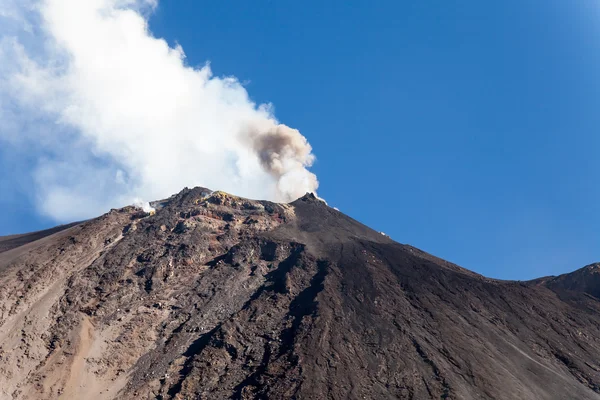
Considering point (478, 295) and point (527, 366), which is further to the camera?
point (478, 295)

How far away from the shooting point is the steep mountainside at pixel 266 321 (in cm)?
4538

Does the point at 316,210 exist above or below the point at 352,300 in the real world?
above

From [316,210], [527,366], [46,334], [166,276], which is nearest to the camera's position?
[527,366]

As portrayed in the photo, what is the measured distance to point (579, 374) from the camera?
163ft

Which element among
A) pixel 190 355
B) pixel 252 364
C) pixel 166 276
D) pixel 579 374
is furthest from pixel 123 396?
pixel 579 374

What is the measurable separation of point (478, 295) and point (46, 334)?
4977 cm

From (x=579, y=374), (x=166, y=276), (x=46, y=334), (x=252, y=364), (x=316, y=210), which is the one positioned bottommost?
(x=579, y=374)

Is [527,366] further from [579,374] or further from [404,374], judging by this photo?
[404,374]

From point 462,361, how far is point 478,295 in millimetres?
18462

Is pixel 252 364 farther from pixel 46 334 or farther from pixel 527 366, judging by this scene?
pixel 527 366

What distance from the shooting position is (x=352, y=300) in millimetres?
58250

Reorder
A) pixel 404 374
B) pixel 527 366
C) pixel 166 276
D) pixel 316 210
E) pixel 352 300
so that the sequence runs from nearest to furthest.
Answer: pixel 404 374, pixel 527 366, pixel 352 300, pixel 166 276, pixel 316 210

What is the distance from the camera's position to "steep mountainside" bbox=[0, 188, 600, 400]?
149ft

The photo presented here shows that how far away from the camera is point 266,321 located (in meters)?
54.2
